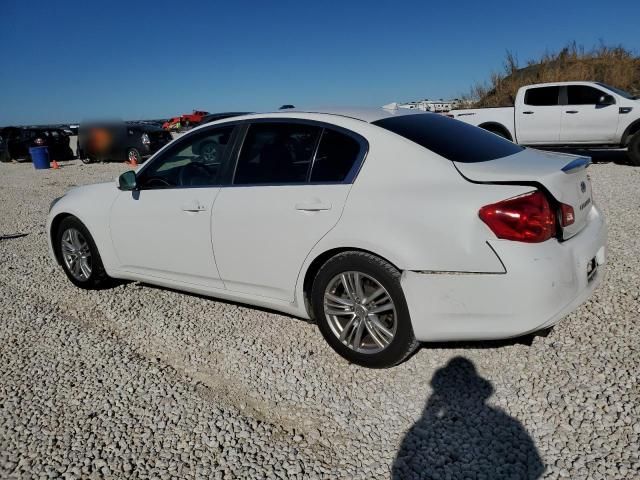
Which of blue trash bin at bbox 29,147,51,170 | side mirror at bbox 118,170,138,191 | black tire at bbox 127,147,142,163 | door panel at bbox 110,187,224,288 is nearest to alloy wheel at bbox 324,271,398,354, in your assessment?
door panel at bbox 110,187,224,288

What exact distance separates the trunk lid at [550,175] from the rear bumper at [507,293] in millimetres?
197

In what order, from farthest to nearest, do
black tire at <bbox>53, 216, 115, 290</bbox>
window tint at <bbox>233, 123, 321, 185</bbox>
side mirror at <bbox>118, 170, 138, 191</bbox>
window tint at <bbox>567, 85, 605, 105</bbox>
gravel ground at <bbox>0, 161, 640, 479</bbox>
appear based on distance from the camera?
window tint at <bbox>567, 85, 605, 105</bbox> < black tire at <bbox>53, 216, 115, 290</bbox> < side mirror at <bbox>118, 170, 138, 191</bbox> < window tint at <bbox>233, 123, 321, 185</bbox> < gravel ground at <bbox>0, 161, 640, 479</bbox>

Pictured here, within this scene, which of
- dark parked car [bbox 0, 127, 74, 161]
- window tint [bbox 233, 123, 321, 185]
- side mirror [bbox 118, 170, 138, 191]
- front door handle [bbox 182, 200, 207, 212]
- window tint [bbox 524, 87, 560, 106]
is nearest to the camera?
window tint [bbox 233, 123, 321, 185]

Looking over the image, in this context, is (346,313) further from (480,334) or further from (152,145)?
(152,145)

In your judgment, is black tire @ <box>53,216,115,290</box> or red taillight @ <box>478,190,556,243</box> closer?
red taillight @ <box>478,190,556,243</box>

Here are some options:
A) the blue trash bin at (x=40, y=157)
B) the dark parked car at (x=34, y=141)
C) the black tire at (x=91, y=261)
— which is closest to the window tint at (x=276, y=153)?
the black tire at (x=91, y=261)

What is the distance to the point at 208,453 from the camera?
239 cm

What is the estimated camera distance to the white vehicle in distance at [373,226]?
2.50 m

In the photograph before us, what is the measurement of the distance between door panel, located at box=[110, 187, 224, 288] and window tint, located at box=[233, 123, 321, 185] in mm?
308

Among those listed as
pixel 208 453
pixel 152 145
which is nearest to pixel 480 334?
pixel 208 453

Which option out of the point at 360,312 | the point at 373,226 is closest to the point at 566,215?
the point at 373,226

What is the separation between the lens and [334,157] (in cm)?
305

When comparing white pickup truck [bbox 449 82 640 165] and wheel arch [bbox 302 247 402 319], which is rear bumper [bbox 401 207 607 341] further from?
white pickup truck [bbox 449 82 640 165]

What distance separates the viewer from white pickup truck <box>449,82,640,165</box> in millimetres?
10219
